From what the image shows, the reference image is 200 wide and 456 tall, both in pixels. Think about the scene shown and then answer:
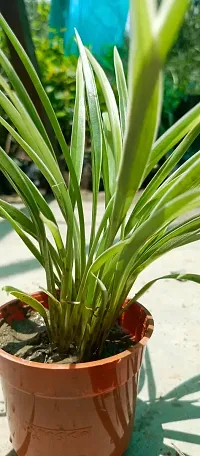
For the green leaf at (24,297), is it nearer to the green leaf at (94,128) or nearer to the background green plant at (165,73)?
the green leaf at (94,128)

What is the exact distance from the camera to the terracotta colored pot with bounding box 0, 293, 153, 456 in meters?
0.67

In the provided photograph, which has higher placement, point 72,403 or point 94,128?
point 94,128

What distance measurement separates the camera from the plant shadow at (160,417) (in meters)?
0.87

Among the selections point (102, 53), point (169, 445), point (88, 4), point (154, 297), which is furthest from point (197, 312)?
point (88, 4)

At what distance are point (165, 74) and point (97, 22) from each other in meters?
0.51

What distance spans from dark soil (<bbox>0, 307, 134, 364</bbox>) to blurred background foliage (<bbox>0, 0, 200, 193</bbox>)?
1849 mm

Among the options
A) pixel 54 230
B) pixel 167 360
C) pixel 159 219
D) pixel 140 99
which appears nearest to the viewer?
pixel 140 99

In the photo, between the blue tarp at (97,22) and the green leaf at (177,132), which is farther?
the blue tarp at (97,22)

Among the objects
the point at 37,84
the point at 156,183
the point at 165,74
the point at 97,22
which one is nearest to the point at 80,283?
the point at 156,183

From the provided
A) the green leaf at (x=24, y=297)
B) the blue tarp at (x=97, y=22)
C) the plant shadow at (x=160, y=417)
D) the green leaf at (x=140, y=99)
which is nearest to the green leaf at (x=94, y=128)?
the green leaf at (x=24, y=297)

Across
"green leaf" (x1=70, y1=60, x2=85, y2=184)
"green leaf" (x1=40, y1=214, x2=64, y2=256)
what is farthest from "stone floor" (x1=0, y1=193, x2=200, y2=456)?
"green leaf" (x1=70, y1=60, x2=85, y2=184)

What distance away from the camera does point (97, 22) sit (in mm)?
2994

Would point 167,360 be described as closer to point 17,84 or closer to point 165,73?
point 17,84

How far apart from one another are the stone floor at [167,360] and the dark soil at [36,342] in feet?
0.71
